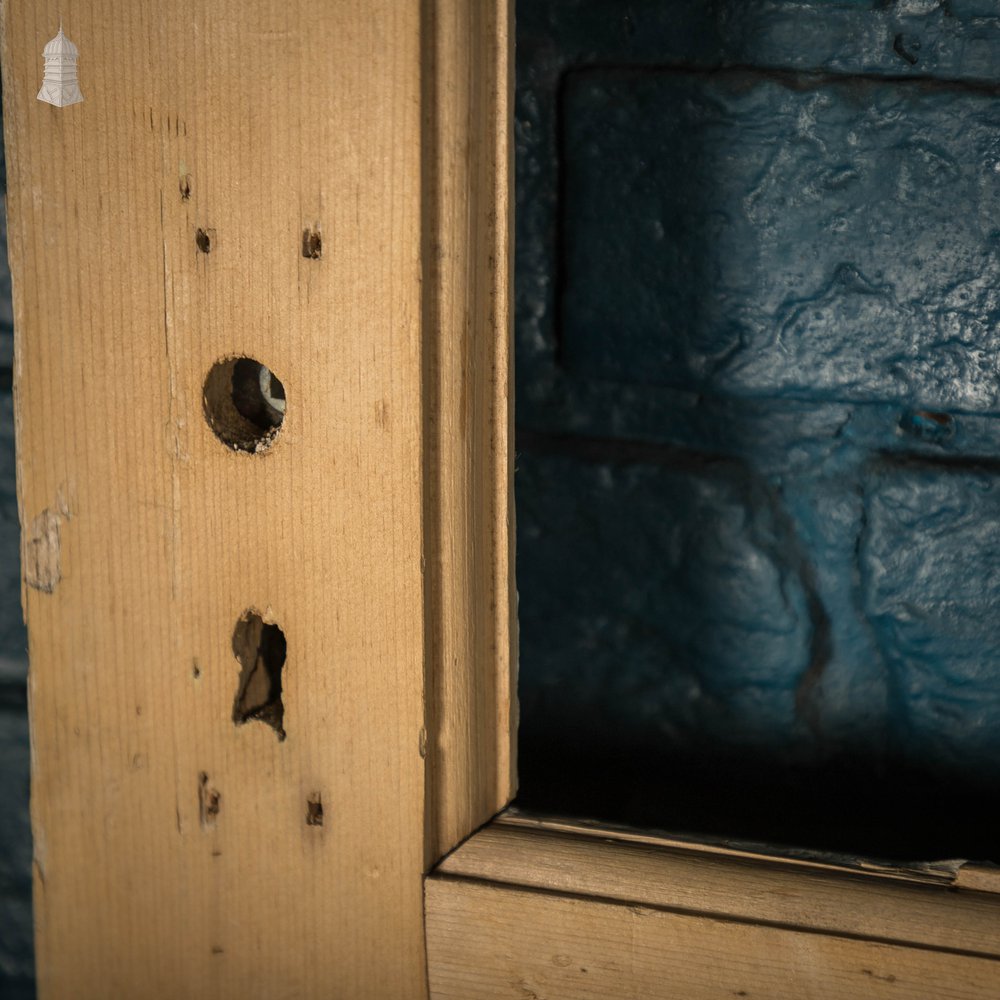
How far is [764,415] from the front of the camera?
0.73 metres

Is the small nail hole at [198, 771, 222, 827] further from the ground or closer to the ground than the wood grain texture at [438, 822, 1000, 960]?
further from the ground

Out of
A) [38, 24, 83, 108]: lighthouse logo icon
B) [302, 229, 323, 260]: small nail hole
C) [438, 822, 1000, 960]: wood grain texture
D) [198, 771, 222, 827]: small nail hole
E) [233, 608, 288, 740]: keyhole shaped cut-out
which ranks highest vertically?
[38, 24, 83, 108]: lighthouse logo icon

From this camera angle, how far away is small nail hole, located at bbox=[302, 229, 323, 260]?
507mm

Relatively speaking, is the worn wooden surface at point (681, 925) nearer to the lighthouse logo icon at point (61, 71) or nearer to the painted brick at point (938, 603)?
the painted brick at point (938, 603)

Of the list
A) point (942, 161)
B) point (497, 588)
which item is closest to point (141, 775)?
point (497, 588)

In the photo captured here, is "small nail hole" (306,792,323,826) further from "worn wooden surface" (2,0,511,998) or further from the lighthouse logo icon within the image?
the lighthouse logo icon

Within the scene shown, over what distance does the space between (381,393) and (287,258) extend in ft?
0.26

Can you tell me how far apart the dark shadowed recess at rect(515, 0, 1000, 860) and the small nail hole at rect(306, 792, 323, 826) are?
24 centimetres

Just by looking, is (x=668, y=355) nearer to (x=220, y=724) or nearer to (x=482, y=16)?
(x=482, y=16)

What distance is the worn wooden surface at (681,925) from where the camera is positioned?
50 cm

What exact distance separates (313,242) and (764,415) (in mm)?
360

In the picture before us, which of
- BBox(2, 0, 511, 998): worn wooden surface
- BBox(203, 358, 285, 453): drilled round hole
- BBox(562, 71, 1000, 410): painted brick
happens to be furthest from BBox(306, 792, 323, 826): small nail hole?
BBox(562, 71, 1000, 410): painted brick

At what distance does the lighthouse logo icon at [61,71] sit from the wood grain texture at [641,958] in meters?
0.44

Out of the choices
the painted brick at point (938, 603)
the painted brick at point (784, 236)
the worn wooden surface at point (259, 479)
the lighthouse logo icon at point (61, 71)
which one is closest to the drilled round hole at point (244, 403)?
the worn wooden surface at point (259, 479)
